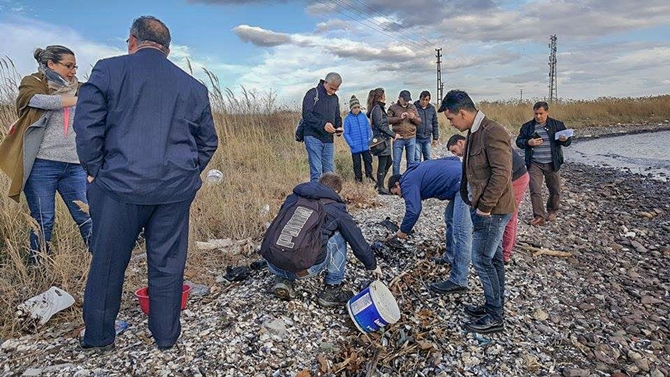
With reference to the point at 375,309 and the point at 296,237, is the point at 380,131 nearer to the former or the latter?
the point at 296,237

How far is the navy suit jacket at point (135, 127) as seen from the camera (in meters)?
2.55

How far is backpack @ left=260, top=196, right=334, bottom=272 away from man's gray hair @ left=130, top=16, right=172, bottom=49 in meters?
1.54

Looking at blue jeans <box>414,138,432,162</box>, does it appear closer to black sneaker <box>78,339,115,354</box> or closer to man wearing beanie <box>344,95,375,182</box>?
man wearing beanie <box>344,95,375,182</box>

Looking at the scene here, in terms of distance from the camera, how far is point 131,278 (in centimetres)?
424

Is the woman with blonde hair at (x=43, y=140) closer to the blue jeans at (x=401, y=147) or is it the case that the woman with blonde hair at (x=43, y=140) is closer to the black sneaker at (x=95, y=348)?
the black sneaker at (x=95, y=348)

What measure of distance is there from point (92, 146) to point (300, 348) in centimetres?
190

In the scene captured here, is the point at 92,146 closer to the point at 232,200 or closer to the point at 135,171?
the point at 135,171

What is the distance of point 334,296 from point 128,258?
1.68m

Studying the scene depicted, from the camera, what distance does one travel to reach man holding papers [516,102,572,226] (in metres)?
6.68

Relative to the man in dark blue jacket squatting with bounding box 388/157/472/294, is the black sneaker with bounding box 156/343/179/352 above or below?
below

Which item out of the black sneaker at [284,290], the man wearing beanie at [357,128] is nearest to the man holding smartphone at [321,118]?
the man wearing beanie at [357,128]

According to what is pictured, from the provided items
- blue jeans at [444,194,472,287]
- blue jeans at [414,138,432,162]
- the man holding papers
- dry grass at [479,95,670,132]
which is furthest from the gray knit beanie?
dry grass at [479,95,670,132]

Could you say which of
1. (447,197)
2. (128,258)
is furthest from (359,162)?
(128,258)

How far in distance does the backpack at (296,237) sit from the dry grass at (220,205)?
107 cm
